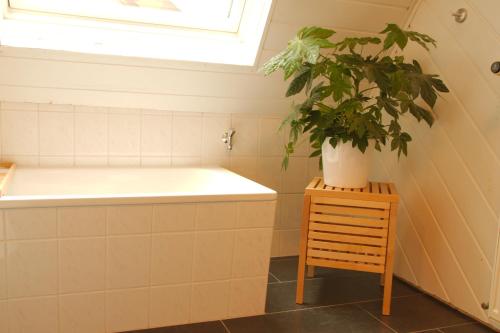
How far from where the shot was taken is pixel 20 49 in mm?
2180

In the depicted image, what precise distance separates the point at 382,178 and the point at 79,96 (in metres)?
1.80

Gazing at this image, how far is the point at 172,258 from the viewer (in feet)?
6.10

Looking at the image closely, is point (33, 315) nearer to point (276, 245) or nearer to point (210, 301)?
point (210, 301)

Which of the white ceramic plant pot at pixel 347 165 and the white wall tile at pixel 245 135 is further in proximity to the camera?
the white wall tile at pixel 245 135

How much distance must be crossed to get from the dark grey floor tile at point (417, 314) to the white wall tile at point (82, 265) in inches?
48.5

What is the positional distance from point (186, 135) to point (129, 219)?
3.29 ft

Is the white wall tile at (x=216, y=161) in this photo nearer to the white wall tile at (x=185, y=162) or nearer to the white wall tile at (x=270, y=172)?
the white wall tile at (x=185, y=162)

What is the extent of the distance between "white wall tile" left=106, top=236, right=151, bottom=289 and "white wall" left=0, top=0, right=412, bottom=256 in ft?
2.93

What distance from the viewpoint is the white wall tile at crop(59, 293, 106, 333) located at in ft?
5.69

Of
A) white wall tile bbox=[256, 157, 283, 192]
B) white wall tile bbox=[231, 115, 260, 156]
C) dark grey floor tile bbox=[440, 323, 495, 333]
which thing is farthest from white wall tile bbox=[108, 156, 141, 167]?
dark grey floor tile bbox=[440, 323, 495, 333]

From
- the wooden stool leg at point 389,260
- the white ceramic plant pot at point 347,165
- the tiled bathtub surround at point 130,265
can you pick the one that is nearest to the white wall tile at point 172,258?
the tiled bathtub surround at point 130,265

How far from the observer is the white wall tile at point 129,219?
175cm

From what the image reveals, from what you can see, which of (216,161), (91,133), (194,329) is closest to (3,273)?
(194,329)

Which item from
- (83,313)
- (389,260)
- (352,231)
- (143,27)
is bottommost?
(83,313)
